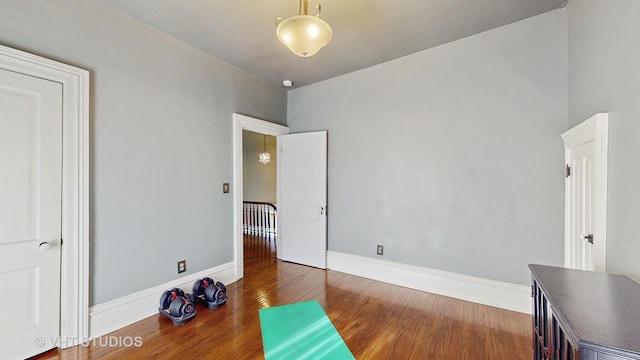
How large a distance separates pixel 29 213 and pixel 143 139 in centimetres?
101

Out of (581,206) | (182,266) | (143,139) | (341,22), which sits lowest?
(182,266)

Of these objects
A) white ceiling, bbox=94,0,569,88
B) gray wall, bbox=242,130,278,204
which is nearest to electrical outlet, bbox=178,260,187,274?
white ceiling, bbox=94,0,569,88

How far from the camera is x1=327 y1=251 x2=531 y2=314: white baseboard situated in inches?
106

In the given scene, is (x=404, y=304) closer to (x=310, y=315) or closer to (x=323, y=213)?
(x=310, y=315)

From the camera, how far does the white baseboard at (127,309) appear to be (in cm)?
224

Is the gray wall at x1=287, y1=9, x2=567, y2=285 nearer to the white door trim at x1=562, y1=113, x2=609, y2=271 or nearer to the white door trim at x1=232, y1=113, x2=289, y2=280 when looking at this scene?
the white door trim at x1=562, y1=113, x2=609, y2=271

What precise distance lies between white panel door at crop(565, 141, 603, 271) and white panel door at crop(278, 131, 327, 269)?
2.78 meters

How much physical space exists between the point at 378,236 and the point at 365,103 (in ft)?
6.27

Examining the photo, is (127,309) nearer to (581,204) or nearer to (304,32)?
(304,32)

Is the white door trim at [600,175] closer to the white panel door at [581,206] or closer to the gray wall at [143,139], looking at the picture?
the white panel door at [581,206]

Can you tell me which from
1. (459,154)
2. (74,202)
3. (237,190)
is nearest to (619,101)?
(459,154)

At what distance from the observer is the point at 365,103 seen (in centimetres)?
368

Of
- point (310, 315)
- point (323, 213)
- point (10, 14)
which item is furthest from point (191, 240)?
point (10, 14)

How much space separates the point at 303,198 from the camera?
4.21 metres
